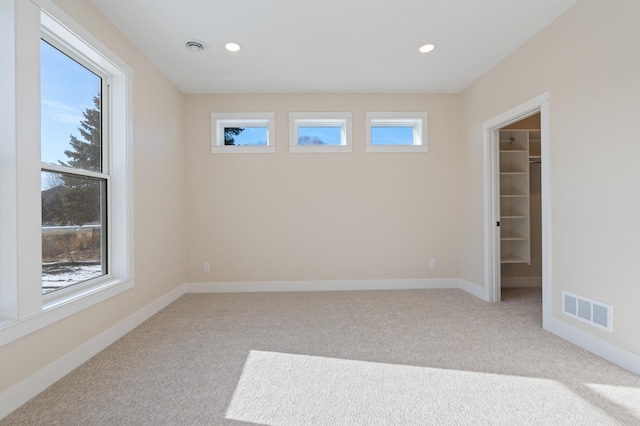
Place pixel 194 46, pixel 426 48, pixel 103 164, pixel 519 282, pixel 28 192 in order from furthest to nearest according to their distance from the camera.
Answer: pixel 519 282, pixel 426 48, pixel 194 46, pixel 103 164, pixel 28 192

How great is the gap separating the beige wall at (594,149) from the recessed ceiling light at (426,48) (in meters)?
0.89

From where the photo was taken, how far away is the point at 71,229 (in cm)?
231

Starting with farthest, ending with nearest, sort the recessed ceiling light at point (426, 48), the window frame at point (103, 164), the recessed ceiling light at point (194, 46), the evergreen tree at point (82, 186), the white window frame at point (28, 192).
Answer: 1. the recessed ceiling light at point (426, 48)
2. the recessed ceiling light at point (194, 46)
3. the window frame at point (103, 164)
4. the evergreen tree at point (82, 186)
5. the white window frame at point (28, 192)

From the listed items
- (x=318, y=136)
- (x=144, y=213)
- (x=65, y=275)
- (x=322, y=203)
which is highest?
(x=318, y=136)

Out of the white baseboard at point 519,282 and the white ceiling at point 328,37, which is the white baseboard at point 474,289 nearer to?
the white baseboard at point 519,282

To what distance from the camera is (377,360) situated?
87.4 inches

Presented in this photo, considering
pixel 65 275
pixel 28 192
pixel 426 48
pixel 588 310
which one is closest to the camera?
pixel 28 192

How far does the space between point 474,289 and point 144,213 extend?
13.4ft

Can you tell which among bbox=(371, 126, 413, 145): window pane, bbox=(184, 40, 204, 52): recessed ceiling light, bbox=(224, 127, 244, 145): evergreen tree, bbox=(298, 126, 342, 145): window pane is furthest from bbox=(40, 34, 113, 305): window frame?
bbox=(371, 126, 413, 145): window pane

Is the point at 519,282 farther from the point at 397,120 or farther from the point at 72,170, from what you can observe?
the point at 72,170

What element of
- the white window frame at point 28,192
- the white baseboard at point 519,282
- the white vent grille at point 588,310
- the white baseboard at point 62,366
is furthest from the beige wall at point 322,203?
the white window frame at point 28,192

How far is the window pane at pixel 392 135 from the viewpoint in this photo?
438 cm

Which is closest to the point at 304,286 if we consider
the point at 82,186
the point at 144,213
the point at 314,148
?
the point at 314,148

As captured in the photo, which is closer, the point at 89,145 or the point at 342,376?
the point at 342,376
